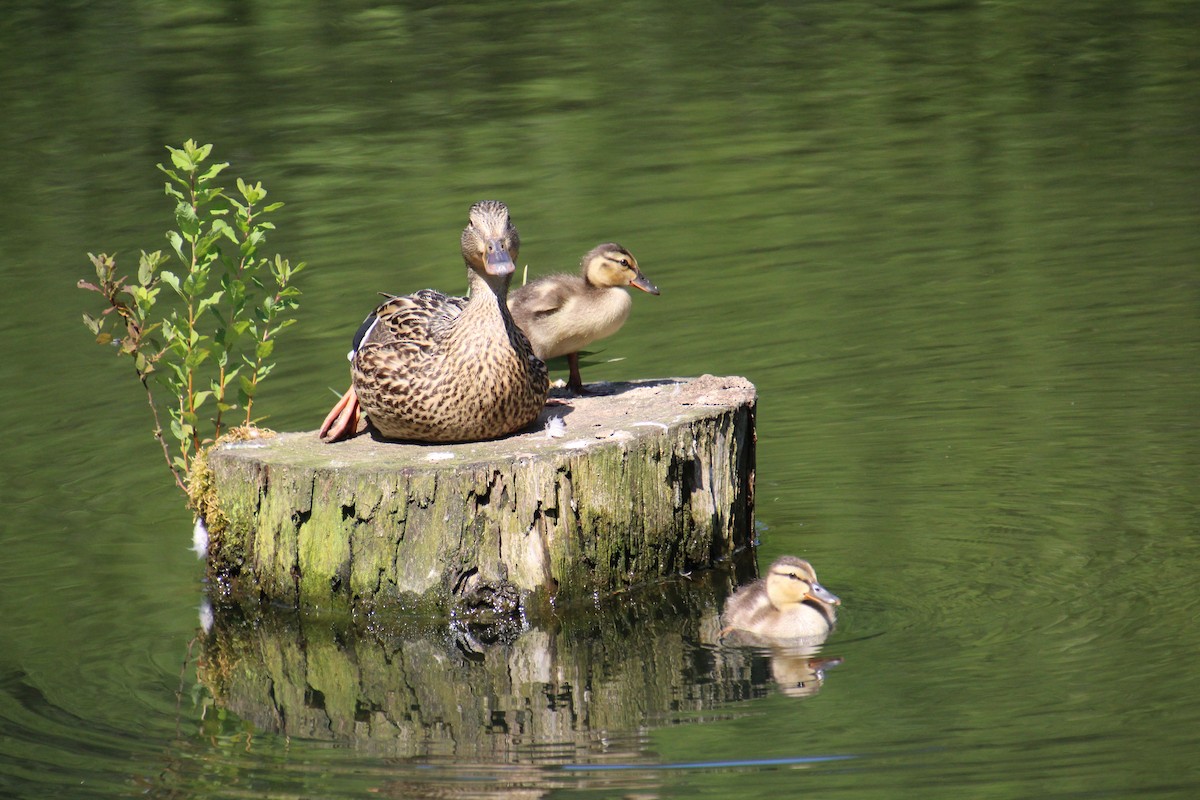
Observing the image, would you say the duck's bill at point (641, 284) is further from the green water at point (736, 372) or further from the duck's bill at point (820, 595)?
the duck's bill at point (820, 595)

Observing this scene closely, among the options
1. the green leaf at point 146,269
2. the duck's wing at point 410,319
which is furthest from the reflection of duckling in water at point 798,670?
the green leaf at point 146,269

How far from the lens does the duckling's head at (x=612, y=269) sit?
784cm

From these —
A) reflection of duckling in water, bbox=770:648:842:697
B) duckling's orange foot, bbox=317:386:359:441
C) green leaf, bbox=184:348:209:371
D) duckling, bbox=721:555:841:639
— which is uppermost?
green leaf, bbox=184:348:209:371

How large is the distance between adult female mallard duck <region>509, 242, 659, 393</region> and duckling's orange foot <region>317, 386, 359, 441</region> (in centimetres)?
99

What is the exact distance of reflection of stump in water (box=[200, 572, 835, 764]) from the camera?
5.76 m

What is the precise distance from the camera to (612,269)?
786cm

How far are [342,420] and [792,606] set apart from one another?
2.09 m

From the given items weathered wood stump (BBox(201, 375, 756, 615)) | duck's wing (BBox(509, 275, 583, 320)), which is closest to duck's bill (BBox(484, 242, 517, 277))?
weathered wood stump (BBox(201, 375, 756, 615))

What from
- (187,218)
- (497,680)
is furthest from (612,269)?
(497,680)

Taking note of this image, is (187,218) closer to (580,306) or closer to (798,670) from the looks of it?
(580,306)

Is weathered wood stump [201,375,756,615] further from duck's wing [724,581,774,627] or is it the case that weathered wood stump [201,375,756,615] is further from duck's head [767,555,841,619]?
duck's head [767,555,841,619]

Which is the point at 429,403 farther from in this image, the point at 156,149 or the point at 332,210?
the point at 156,149

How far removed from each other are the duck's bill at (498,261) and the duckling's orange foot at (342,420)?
107 centimetres

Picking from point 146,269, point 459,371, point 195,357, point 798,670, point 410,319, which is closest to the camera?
point 798,670
